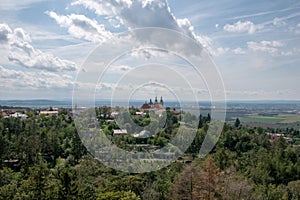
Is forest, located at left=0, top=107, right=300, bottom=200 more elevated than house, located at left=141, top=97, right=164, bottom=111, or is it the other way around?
house, located at left=141, top=97, right=164, bottom=111

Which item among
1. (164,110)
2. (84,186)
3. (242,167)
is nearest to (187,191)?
(84,186)

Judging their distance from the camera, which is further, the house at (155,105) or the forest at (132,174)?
the house at (155,105)

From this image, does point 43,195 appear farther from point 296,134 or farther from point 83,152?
point 296,134

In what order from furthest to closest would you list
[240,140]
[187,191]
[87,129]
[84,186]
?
1. [240,140]
2. [87,129]
3. [84,186]
4. [187,191]

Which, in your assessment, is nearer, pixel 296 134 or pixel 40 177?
pixel 40 177

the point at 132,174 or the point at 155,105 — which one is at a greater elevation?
the point at 155,105

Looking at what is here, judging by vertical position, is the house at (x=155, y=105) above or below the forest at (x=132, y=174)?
above

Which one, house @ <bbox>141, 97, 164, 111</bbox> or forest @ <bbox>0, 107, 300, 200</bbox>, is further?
house @ <bbox>141, 97, 164, 111</bbox>

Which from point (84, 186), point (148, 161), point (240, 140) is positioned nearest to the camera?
point (84, 186)
